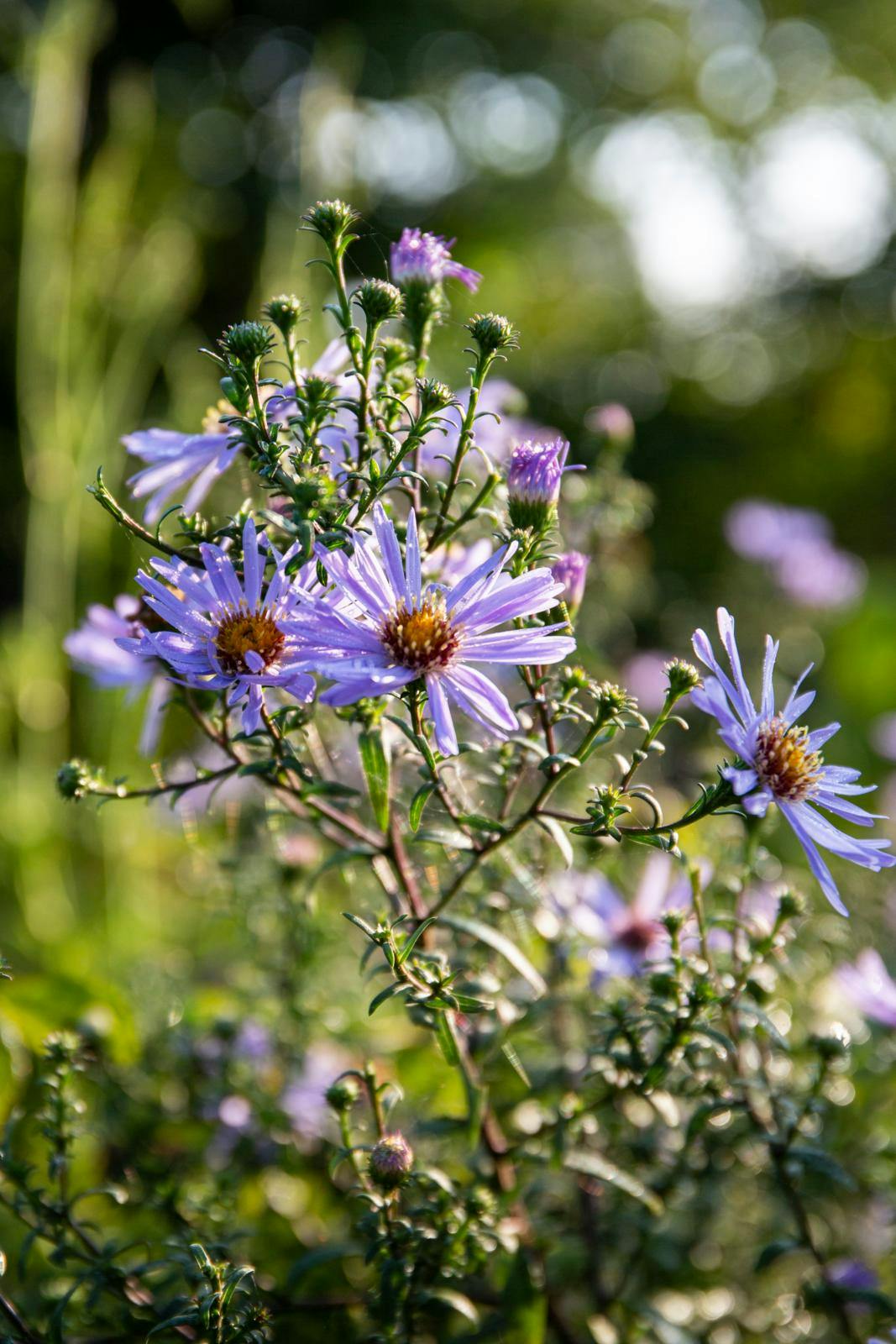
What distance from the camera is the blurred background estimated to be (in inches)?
77.0

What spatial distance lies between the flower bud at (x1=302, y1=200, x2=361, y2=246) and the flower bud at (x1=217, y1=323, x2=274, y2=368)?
9 centimetres

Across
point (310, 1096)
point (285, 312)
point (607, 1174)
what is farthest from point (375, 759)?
point (310, 1096)

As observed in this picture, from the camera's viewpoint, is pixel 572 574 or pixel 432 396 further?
pixel 572 574

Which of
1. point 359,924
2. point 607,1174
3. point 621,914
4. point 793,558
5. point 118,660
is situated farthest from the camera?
point 793,558

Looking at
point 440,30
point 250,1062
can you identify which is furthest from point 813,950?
point 440,30

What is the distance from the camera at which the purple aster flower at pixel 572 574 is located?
0.74 metres

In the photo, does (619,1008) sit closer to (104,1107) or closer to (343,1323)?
(343,1323)

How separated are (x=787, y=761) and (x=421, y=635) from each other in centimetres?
26

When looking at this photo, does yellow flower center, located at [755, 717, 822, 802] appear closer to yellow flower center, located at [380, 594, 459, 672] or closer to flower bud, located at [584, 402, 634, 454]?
yellow flower center, located at [380, 594, 459, 672]

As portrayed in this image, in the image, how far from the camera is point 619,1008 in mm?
776

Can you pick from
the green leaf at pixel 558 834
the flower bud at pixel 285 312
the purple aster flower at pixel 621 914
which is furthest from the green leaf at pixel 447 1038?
the flower bud at pixel 285 312

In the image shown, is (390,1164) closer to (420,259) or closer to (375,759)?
(375,759)

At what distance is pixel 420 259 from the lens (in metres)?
0.71

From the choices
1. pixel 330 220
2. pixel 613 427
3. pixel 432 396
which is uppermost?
pixel 613 427
